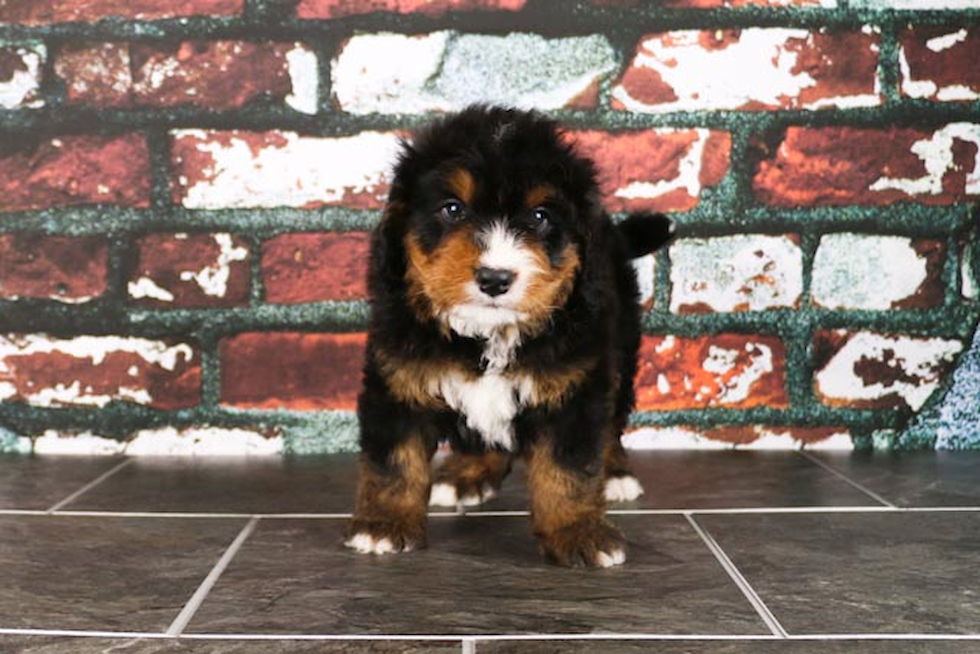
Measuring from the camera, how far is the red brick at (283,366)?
2.96 meters

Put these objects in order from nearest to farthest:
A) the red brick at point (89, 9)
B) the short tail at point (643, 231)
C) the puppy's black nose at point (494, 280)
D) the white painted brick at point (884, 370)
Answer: the puppy's black nose at point (494, 280)
the short tail at point (643, 231)
the red brick at point (89, 9)
the white painted brick at point (884, 370)

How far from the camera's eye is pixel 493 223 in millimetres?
1897

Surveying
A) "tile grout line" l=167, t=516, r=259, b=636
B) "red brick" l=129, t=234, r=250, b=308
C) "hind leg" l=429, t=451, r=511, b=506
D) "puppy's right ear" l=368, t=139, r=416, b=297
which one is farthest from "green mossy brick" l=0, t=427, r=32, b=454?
"puppy's right ear" l=368, t=139, r=416, b=297

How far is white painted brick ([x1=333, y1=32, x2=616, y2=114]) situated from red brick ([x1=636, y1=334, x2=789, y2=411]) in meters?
0.75

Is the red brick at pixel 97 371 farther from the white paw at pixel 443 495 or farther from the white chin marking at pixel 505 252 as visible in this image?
the white chin marking at pixel 505 252

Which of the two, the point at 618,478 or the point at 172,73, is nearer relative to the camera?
the point at 618,478

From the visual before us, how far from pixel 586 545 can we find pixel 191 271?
1.52m

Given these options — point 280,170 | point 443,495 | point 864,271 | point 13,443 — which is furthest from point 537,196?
point 13,443

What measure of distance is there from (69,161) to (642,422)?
1.75m

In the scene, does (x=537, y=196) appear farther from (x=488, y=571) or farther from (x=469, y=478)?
(x=469, y=478)

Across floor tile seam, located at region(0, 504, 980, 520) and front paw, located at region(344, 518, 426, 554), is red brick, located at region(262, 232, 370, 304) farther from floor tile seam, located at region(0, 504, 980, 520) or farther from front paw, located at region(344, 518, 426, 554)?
front paw, located at region(344, 518, 426, 554)

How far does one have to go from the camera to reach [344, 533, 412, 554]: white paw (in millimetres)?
2002

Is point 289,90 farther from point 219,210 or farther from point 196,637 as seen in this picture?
point 196,637

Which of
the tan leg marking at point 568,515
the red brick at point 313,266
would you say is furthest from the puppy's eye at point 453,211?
the red brick at point 313,266
